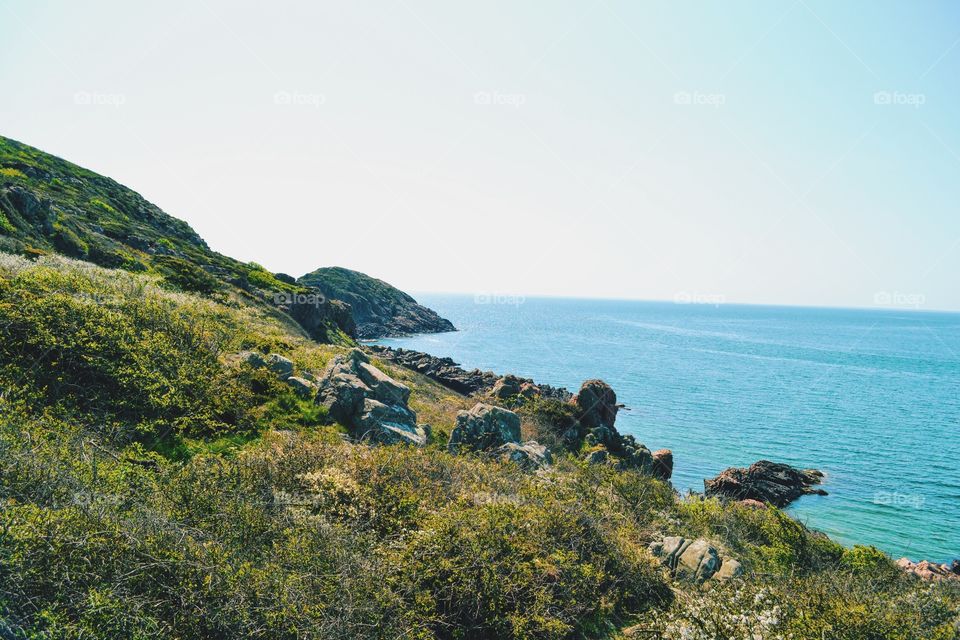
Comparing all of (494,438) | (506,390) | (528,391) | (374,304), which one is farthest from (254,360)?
(374,304)

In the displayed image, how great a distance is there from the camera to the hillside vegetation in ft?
19.9

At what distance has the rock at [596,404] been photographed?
35.7 m

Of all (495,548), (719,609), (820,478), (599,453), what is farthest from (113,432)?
(820,478)

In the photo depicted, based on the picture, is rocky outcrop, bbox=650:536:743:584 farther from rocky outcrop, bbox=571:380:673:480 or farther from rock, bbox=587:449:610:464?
rocky outcrop, bbox=571:380:673:480

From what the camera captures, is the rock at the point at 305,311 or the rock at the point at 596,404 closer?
the rock at the point at 596,404

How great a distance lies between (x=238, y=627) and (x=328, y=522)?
2.96m

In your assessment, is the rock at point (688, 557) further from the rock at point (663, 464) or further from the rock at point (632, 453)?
the rock at point (663, 464)

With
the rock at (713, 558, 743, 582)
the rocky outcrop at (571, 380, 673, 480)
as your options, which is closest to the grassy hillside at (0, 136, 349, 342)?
the rocky outcrop at (571, 380, 673, 480)

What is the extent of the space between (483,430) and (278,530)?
10833 millimetres

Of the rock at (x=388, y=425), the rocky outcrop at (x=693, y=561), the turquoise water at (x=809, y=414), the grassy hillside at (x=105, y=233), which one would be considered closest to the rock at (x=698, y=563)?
the rocky outcrop at (x=693, y=561)

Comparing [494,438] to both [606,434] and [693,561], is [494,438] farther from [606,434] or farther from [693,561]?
[606,434]

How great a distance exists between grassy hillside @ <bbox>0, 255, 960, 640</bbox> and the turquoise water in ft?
73.1

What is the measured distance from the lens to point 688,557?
11508mm

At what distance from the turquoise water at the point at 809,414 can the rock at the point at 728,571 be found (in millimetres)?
24395
